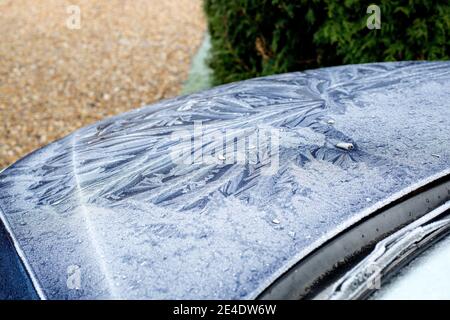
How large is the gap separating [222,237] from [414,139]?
2.53 ft

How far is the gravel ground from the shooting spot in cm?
574

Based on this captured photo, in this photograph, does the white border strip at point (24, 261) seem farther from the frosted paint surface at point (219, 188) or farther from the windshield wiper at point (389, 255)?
the windshield wiper at point (389, 255)

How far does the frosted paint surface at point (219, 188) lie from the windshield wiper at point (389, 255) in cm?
11

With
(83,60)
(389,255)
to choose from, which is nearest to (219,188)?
(389,255)

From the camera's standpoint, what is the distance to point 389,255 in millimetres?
1385

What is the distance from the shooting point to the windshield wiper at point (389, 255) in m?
1.31

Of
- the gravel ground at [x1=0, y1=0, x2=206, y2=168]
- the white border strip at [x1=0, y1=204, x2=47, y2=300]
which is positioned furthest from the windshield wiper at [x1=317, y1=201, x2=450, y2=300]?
the gravel ground at [x1=0, y1=0, x2=206, y2=168]

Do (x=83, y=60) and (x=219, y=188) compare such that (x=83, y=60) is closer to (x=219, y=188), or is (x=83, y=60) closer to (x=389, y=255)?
(x=219, y=188)

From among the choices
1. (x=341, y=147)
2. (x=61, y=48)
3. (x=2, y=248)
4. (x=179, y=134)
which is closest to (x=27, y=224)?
(x=2, y=248)

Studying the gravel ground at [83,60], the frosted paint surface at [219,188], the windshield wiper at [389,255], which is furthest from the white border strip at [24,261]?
the gravel ground at [83,60]

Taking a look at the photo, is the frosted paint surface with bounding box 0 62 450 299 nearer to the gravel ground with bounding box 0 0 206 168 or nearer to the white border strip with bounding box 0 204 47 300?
the white border strip with bounding box 0 204 47 300

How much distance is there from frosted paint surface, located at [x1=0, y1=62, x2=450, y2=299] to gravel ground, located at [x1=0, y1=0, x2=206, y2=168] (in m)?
3.60

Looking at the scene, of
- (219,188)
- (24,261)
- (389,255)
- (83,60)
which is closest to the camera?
(389,255)

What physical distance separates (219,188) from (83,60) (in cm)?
578
